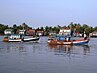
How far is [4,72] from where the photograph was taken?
23.3m

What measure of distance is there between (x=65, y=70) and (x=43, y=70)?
2.08 metres

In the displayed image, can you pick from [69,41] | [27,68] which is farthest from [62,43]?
[27,68]

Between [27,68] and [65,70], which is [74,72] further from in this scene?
Result: [27,68]

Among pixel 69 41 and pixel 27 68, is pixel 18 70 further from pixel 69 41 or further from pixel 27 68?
pixel 69 41

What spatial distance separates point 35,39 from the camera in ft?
321

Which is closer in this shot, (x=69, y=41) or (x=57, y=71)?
(x=57, y=71)

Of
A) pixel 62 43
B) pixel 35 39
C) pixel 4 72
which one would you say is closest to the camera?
pixel 4 72

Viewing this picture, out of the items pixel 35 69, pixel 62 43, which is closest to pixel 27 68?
A: pixel 35 69

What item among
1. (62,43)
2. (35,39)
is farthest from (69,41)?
(35,39)

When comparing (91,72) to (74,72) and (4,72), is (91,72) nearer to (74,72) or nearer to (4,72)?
(74,72)

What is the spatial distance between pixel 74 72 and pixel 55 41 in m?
56.3

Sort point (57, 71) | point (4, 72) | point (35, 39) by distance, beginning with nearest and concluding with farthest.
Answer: point (4, 72) → point (57, 71) → point (35, 39)

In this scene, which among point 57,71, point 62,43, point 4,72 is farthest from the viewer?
point 62,43

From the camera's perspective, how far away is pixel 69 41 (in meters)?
80.2
